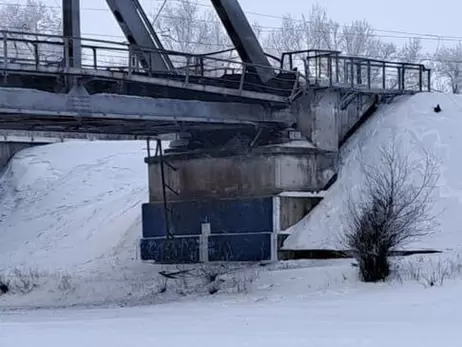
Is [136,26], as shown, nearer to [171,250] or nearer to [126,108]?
[126,108]

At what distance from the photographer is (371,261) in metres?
24.3

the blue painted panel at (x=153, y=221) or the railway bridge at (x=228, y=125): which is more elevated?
the railway bridge at (x=228, y=125)

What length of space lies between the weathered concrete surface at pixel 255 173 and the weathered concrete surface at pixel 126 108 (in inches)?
54.7

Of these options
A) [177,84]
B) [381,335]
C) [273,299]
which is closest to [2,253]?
[177,84]

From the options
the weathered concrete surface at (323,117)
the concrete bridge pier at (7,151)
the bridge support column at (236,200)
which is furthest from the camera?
the concrete bridge pier at (7,151)

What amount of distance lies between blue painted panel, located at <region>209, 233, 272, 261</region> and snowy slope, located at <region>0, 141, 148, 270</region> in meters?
6.25

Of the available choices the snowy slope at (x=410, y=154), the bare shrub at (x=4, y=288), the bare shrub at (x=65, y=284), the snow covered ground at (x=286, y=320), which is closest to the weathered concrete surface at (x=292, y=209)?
the snowy slope at (x=410, y=154)

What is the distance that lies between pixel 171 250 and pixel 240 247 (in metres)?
3.61

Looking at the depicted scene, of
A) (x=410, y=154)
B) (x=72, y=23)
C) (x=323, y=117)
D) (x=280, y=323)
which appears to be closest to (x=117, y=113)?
(x=72, y=23)

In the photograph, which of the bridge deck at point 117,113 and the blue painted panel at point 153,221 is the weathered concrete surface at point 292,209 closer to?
the bridge deck at point 117,113

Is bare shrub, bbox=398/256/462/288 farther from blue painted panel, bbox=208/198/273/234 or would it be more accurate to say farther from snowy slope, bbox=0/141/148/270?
snowy slope, bbox=0/141/148/270

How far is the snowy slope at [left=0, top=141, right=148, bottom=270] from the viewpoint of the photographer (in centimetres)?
4362

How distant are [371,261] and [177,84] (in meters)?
8.60

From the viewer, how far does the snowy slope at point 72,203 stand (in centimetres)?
4362
